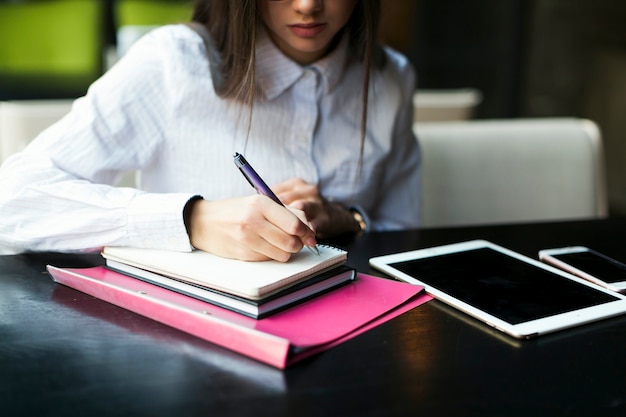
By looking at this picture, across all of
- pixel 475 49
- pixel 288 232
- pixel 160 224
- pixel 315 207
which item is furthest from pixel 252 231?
pixel 475 49

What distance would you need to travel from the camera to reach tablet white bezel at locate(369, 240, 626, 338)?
2.73 feet

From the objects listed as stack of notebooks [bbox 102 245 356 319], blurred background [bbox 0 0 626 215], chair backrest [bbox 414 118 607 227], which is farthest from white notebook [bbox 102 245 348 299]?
blurred background [bbox 0 0 626 215]

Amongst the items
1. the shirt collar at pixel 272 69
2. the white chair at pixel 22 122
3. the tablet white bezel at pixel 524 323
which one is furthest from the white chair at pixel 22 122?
the tablet white bezel at pixel 524 323

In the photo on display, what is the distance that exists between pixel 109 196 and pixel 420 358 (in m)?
0.52

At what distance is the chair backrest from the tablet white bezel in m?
0.62

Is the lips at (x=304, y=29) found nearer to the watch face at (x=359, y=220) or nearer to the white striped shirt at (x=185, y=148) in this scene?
the white striped shirt at (x=185, y=148)

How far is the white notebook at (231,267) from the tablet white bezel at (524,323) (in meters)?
0.10

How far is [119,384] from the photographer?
2.30 feet

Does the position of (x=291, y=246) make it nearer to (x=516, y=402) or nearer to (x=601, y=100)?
(x=516, y=402)

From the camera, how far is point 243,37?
47.7 inches

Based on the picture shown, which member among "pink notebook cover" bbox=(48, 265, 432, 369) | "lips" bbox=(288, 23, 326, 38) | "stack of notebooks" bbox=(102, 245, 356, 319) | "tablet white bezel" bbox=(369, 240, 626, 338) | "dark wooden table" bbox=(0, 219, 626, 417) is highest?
"lips" bbox=(288, 23, 326, 38)

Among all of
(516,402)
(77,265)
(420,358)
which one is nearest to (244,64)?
(77,265)

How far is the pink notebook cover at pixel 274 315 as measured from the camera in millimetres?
757

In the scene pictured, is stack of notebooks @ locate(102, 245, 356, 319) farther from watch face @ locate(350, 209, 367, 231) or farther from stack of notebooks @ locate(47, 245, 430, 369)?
watch face @ locate(350, 209, 367, 231)
